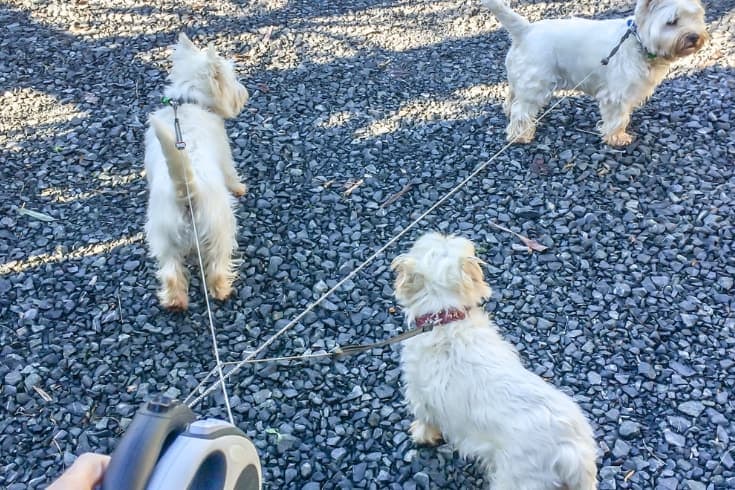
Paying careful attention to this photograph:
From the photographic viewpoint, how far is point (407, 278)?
10.5ft

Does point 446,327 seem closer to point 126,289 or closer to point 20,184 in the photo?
point 126,289

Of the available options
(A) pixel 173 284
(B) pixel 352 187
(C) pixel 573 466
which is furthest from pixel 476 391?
(B) pixel 352 187

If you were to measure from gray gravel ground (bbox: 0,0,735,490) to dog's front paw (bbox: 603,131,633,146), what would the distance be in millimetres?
104

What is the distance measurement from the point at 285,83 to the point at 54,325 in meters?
3.51

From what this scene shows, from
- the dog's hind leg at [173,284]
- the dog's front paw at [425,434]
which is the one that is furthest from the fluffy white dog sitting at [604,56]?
the dog's hind leg at [173,284]

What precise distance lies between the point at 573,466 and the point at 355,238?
2.67 metres

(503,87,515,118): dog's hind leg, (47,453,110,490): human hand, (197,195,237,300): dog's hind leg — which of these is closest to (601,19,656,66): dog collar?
(503,87,515,118): dog's hind leg

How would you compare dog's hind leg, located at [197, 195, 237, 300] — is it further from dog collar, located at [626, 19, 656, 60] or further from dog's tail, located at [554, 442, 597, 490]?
dog collar, located at [626, 19, 656, 60]

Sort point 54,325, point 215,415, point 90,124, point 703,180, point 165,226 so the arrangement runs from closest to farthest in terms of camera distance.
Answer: point 215,415
point 165,226
point 54,325
point 703,180
point 90,124

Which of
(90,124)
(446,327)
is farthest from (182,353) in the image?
(90,124)

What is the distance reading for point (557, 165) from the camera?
212 inches

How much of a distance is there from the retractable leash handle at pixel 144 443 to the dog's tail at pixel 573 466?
1.64m

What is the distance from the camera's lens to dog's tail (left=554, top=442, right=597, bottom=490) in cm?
265

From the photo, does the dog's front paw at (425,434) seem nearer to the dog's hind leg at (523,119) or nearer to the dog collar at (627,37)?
the dog's hind leg at (523,119)
